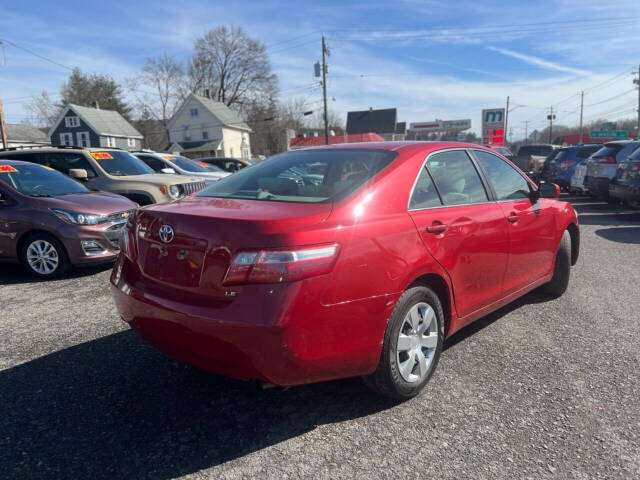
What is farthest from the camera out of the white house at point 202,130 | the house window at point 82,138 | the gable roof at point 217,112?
the gable roof at point 217,112

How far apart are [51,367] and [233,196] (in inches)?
73.1

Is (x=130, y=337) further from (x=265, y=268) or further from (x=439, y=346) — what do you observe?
(x=439, y=346)

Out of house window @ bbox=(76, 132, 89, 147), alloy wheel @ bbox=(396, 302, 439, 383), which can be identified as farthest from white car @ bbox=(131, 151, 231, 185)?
house window @ bbox=(76, 132, 89, 147)

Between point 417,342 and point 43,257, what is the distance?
5121 millimetres

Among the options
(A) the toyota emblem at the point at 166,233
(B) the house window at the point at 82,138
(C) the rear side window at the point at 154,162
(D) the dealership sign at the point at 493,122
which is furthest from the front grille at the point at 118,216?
(B) the house window at the point at 82,138

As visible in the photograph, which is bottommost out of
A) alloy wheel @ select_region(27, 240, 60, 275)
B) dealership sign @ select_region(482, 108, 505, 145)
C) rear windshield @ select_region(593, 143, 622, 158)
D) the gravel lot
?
the gravel lot

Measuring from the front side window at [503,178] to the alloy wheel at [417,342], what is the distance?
1.40 metres

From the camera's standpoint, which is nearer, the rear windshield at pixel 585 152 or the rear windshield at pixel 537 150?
the rear windshield at pixel 585 152

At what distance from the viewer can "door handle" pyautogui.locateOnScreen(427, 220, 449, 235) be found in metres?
2.85

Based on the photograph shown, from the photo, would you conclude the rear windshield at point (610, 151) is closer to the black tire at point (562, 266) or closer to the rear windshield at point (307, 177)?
the black tire at point (562, 266)

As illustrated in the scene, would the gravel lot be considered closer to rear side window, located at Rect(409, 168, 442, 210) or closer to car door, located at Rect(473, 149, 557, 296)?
car door, located at Rect(473, 149, 557, 296)

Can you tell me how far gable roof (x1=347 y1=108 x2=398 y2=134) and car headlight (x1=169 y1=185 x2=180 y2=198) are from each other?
226 feet

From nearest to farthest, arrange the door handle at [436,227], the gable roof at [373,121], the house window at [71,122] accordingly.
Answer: the door handle at [436,227] < the house window at [71,122] < the gable roof at [373,121]

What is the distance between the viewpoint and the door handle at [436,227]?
2848mm
